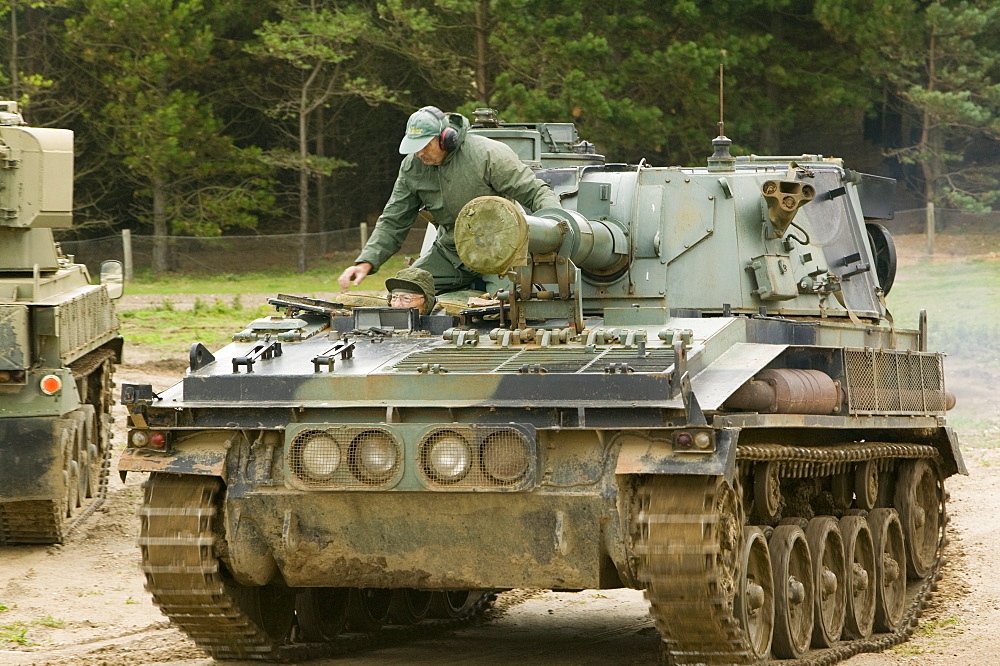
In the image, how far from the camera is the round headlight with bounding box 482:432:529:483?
7.94 m

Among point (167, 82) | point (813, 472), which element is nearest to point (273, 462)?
point (813, 472)

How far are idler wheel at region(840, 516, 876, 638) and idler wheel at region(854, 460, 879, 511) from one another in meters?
0.20

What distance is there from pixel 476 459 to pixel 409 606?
309 cm

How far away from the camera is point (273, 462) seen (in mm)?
8336

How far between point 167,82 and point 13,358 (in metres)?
24.2

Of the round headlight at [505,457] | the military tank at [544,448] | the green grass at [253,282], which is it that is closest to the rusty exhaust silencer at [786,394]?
the military tank at [544,448]

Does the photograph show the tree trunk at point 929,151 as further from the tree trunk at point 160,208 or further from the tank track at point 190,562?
the tank track at point 190,562

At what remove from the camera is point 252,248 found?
32906 millimetres

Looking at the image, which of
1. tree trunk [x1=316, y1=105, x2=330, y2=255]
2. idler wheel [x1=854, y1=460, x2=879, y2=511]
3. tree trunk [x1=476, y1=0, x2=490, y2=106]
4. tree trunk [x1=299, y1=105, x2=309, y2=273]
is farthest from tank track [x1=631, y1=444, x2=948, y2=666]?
tree trunk [x1=316, y1=105, x2=330, y2=255]

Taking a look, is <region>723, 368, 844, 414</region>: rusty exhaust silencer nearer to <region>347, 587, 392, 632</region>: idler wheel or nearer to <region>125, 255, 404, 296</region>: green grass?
<region>347, 587, 392, 632</region>: idler wheel

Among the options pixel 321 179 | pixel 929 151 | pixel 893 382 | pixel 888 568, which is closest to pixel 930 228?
pixel 929 151

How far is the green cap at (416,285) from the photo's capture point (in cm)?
988

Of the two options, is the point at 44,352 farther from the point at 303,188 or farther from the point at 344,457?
the point at 303,188

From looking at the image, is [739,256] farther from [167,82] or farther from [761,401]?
[167,82]
